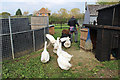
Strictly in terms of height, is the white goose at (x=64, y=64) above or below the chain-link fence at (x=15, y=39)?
below

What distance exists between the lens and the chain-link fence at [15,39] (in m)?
5.10

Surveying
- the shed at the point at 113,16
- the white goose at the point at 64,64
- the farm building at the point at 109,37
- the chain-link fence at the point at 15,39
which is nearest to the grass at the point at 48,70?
the white goose at the point at 64,64

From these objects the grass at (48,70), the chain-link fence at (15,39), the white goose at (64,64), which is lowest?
the grass at (48,70)

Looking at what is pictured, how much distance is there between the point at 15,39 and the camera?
5469 mm

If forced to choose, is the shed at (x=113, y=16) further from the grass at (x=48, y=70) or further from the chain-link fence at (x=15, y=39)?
the chain-link fence at (x=15, y=39)

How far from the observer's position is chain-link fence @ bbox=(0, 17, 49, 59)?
5102mm

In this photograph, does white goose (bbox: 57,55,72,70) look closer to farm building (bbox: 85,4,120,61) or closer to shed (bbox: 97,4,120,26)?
farm building (bbox: 85,4,120,61)

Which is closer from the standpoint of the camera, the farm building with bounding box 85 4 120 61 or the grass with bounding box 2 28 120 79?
the grass with bounding box 2 28 120 79

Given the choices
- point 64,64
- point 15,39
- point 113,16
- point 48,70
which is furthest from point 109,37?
point 15,39

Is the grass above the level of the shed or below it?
below

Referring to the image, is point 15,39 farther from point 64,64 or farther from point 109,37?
point 109,37

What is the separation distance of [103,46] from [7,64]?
447 cm

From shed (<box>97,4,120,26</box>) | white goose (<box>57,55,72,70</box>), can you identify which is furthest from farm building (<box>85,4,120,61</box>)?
white goose (<box>57,55,72,70</box>)

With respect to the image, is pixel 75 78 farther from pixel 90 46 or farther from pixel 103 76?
pixel 90 46
